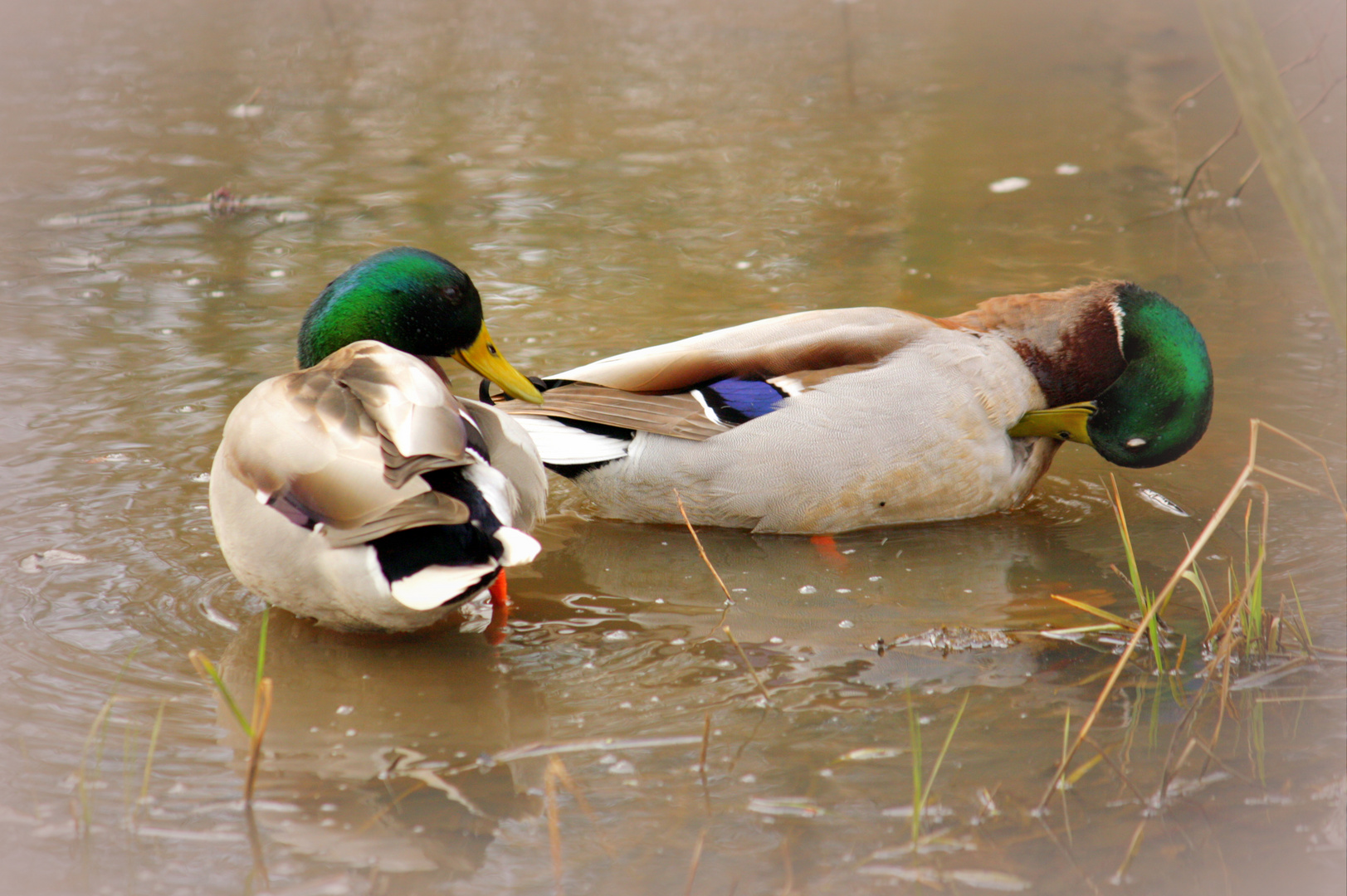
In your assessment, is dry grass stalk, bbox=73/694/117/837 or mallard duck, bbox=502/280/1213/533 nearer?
dry grass stalk, bbox=73/694/117/837

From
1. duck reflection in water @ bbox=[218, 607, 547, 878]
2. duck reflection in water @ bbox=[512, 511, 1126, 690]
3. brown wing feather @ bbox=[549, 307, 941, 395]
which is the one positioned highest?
brown wing feather @ bbox=[549, 307, 941, 395]

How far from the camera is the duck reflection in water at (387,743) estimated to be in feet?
8.14

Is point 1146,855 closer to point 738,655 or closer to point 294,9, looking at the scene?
point 738,655

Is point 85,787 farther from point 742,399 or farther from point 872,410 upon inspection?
point 872,410

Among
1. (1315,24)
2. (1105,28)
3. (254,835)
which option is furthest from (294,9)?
(254,835)

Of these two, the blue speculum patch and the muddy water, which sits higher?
the blue speculum patch

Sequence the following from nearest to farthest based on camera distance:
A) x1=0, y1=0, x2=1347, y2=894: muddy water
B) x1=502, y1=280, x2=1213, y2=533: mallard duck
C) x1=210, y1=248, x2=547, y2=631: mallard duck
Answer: x1=0, y1=0, x2=1347, y2=894: muddy water
x1=210, y1=248, x2=547, y2=631: mallard duck
x1=502, y1=280, x2=1213, y2=533: mallard duck

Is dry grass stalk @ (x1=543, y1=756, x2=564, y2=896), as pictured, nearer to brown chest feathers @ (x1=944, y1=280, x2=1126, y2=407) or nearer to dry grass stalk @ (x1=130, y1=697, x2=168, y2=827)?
dry grass stalk @ (x1=130, y1=697, x2=168, y2=827)

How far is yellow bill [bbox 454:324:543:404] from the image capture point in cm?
394

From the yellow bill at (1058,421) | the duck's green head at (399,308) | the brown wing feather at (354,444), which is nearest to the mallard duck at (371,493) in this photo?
the brown wing feather at (354,444)

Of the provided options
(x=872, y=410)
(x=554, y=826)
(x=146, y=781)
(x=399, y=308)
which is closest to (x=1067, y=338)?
(x=872, y=410)

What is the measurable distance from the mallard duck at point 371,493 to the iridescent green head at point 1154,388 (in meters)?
1.88

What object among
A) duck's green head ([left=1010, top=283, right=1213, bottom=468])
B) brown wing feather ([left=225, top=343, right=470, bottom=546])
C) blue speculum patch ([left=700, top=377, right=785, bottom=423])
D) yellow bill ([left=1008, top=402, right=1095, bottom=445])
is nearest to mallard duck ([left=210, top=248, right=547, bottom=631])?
brown wing feather ([left=225, top=343, right=470, bottom=546])

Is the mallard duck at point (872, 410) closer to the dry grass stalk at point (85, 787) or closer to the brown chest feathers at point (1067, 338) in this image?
the brown chest feathers at point (1067, 338)
